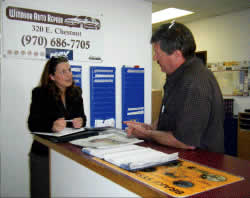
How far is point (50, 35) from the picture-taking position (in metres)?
2.88

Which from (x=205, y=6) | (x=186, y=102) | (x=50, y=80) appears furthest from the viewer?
(x=205, y=6)

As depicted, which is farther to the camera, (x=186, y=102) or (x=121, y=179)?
(x=186, y=102)

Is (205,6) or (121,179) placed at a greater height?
(205,6)

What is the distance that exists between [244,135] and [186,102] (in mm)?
3283

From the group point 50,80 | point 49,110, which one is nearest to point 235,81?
point 50,80

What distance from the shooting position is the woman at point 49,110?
1.77 meters

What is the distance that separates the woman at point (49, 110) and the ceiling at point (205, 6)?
83.5 inches

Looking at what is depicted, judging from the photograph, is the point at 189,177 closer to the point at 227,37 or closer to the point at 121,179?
the point at 121,179

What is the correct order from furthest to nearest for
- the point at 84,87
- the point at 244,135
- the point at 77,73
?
1. the point at 244,135
2. the point at 84,87
3. the point at 77,73

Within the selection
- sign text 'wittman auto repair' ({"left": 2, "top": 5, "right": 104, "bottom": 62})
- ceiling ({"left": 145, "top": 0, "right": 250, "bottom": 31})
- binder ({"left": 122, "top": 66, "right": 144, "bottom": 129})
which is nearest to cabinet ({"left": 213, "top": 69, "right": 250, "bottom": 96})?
ceiling ({"left": 145, "top": 0, "right": 250, "bottom": 31})

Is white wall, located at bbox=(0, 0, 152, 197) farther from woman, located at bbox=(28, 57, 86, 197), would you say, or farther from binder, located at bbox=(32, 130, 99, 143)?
woman, located at bbox=(28, 57, 86, 197)

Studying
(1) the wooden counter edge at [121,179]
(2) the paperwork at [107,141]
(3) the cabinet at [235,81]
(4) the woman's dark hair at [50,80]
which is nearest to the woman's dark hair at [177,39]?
(2) the paperwork at [107,141]

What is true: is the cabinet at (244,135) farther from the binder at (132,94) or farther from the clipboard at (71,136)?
the clipboard at (71,136)

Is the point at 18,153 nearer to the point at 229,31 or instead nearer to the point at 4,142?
the point at 4,142
